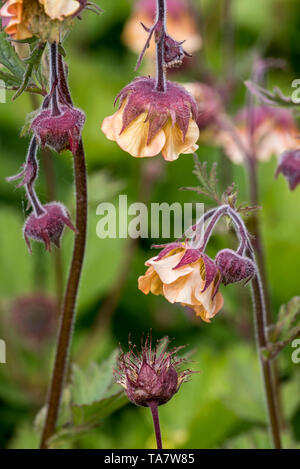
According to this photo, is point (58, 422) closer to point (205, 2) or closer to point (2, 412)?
point (2, 412)

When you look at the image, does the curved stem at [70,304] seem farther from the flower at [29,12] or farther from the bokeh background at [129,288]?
the flower at [29,12]

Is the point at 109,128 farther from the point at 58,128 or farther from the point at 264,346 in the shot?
the point at 264,346

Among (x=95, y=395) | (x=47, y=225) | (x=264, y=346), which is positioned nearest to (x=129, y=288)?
(x=95, y=395)

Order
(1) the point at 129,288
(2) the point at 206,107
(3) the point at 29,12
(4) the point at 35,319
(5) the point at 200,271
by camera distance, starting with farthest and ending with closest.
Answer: (1) the point at 129,288 < (4) the point at 35,319 < (2) the point at 206,107 < (5) the point at 200,271 < (3) the point at 29,12

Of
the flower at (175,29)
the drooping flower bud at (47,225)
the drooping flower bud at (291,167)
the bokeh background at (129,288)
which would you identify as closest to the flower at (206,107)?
the bokeh background at (129,288)

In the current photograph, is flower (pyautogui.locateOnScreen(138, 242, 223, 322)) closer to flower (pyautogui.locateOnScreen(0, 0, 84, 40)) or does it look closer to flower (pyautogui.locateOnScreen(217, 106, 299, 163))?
flower (pyautogui.locateOnScreen(0, 0, 84, 40))

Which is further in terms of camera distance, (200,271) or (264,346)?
(264,346)
